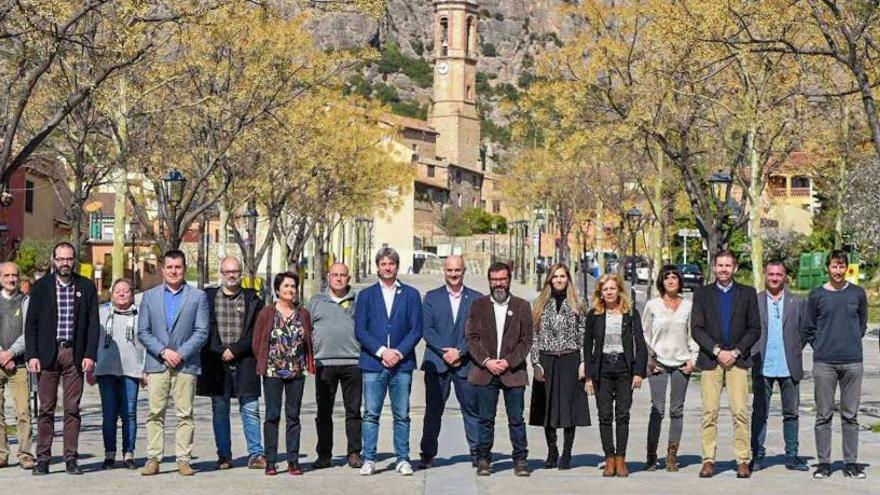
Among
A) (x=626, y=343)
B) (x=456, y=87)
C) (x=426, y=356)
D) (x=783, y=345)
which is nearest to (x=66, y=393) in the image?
(x=426, y=356)

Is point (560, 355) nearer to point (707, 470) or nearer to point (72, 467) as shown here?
point (707, 470)

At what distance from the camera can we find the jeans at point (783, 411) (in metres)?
13.3

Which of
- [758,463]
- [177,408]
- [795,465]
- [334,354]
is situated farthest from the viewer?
[758,463]

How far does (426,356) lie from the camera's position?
13.2 metres

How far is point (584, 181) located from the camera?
56.8 metres

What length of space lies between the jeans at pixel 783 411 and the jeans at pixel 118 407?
5082mm

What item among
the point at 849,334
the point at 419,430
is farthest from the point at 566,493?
the point at 419,430

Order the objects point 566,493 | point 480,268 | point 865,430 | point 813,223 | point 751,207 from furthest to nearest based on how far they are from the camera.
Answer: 1. point 480,268
2. point 813,223
3. point 751,207
4. point 865,430
5. point 566,493

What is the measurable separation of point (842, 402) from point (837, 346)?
18.8 inches

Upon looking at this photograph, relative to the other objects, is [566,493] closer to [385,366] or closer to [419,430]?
[385,366]

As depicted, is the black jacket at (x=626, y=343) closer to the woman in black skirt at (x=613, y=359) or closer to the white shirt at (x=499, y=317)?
the woman in black skirt at (x=613, y=359)

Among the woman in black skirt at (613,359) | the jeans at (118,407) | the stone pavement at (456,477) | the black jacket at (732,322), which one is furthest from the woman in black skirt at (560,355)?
the jeans at (118,407)

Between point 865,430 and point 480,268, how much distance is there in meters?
119

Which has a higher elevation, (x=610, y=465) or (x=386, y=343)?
(x=386, y=343)
